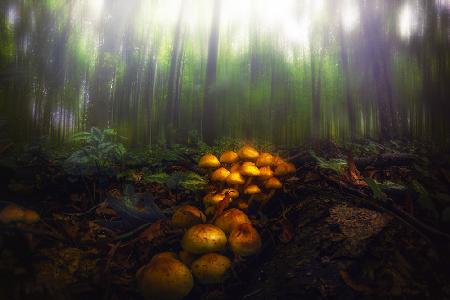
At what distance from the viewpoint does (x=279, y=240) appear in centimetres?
249

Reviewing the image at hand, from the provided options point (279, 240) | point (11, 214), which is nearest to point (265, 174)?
point (279, 240)

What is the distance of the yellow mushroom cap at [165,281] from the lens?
184 centimetres

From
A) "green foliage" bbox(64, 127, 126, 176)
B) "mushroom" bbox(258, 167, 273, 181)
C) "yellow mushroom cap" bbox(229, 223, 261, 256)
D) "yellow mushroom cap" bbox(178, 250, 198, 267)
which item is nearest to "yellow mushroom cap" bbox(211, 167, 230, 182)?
"mushroom" bbox(258, 167, 273, 181)

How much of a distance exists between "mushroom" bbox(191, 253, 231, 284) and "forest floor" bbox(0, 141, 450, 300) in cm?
10

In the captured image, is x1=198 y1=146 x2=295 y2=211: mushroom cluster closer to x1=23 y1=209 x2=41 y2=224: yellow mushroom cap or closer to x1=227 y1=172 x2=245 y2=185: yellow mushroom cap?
x1=227 y1=172 x2=245 y2=185: yellow mushroom cap

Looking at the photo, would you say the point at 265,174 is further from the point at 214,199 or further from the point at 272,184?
the point at 214,199

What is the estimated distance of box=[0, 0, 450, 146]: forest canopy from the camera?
15.9ft

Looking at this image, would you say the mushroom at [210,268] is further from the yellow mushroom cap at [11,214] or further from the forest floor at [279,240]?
the yellow mushroom cap at [11,214]

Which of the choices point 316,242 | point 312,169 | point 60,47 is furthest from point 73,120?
point 316,242

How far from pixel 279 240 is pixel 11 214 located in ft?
7.60

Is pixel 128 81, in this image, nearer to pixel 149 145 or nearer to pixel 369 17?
pixel 149 145

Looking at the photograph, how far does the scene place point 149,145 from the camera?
534 centimetres

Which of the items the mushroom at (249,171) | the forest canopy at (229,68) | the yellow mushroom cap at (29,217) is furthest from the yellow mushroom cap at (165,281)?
the forest canopy at (229,68)

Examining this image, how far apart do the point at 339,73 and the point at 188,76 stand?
298cm
